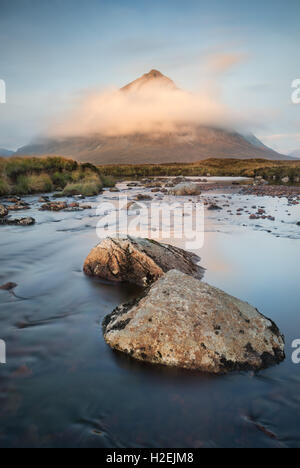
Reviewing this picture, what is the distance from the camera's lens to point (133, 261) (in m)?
6.00

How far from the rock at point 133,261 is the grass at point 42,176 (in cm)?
2107

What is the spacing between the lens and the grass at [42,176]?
87.0 ft

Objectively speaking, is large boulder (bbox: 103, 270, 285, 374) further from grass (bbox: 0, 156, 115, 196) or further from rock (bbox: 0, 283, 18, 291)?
grass (bbox: 0, 156, 115, 196)

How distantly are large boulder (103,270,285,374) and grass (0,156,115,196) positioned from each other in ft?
77.6

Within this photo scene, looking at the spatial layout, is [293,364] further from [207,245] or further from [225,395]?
[207,245]

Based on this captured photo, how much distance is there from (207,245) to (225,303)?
5562mm

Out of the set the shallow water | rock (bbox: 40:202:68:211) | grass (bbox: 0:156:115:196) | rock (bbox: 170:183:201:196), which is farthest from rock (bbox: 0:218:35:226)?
rock (bbox: 170:183:201:196)

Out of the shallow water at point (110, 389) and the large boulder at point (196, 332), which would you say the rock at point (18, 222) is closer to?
the shallow water at point (110, 389)

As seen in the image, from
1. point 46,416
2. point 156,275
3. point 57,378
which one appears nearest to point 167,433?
point 46,416

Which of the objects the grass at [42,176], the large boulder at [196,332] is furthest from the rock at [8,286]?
the grass at [42,176]

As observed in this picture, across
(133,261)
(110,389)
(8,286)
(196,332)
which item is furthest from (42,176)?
(110,389)

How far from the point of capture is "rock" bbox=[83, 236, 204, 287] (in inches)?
232

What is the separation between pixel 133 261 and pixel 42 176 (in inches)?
1034

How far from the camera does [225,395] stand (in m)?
3.06
